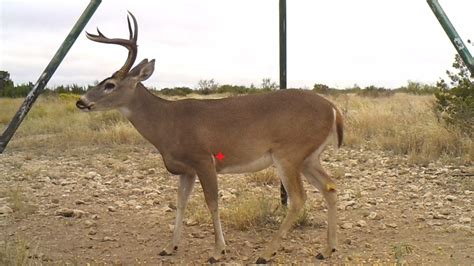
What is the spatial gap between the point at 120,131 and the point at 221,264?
33.5ft

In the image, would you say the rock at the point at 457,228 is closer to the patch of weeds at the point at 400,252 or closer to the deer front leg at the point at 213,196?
the patch of weeds at the point at 400,252

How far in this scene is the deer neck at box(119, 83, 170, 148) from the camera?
A: 6.45 metres

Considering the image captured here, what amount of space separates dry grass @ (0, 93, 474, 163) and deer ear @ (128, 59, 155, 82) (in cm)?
423

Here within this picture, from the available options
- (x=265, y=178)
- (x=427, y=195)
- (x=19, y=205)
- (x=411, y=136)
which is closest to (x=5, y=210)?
(x=19, y=205)

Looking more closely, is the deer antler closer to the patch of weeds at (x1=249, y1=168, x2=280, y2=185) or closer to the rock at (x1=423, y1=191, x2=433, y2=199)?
the patch of weeds at (x1=249, y1=168, x2=280, y2=185)

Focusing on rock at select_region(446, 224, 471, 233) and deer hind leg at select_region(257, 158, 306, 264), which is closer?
deer hind leg at select_region(257, 158, 306, 264)

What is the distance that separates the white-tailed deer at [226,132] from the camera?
6.15 m

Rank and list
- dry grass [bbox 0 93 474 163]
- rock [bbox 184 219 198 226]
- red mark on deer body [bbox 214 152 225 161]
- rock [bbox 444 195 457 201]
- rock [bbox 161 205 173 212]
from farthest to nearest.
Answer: dry grass [bbox 0 93 474 163] → rock [bbox 444 195 457 201] → rock [bbox 161 205 173 212] → rock [bbox 184 219 198 226] → red mark on deer body [bbox 214 152 225 161]

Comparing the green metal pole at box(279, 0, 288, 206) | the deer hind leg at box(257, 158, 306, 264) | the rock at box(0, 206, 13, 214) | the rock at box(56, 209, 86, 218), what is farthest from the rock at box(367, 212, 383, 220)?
the rock at box(0, 206, 13, 214)

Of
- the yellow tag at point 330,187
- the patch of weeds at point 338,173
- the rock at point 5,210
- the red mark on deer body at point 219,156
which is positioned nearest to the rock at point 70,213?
the rock at point 5,210

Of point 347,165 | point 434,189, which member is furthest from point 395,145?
point 434,189

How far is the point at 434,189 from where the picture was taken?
924cm

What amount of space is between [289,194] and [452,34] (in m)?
2.39

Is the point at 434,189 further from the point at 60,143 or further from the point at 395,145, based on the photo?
the point at 60,143
